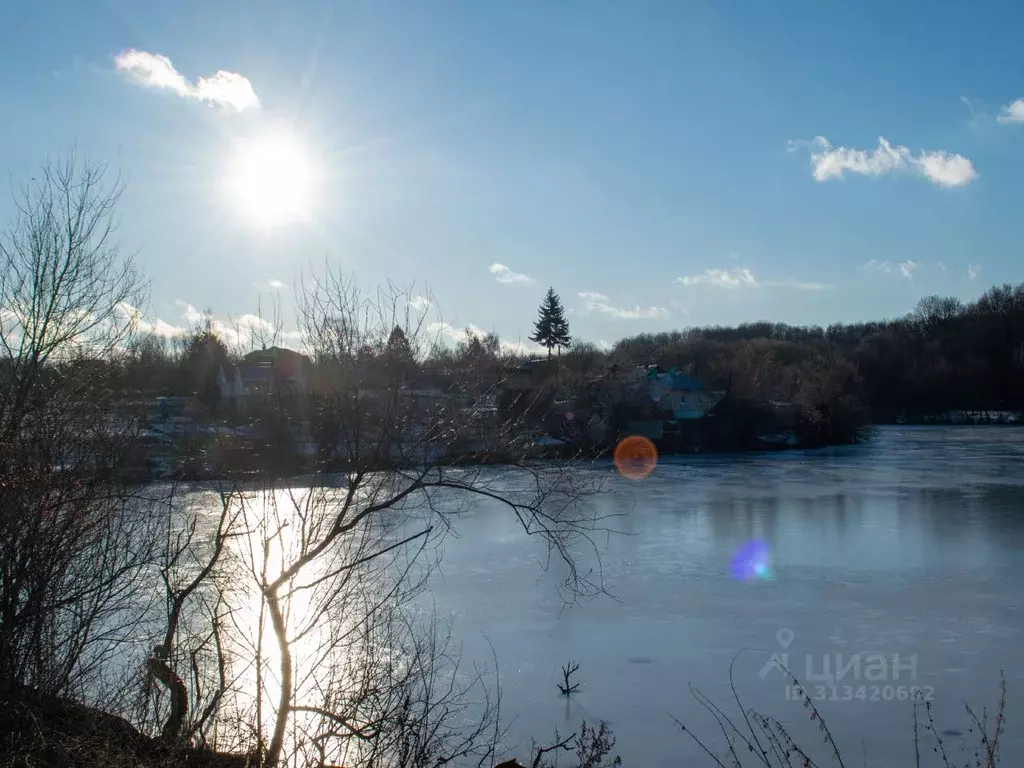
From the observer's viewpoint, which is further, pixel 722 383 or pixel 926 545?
pixel 722 383

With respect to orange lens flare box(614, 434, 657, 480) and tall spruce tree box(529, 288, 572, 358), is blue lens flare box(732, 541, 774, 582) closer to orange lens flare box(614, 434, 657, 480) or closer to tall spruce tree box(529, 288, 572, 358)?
orange lens flare box(614, 434, 657, 480)

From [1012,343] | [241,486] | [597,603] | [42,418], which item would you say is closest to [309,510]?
[241,486]

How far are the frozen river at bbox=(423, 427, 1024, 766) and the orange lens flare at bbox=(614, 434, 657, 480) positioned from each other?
25.4 ft

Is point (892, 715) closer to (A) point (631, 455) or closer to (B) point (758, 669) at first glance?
(B) point (758, 669)

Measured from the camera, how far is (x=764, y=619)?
7762 millimetres

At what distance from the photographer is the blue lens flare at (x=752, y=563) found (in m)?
9.52

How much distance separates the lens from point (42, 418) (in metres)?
4.66

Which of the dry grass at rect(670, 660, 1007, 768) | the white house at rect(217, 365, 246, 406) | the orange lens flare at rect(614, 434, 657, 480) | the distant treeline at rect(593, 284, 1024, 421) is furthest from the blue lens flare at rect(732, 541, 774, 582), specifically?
the distant treeline at rect(593, 284, 1024, 421)

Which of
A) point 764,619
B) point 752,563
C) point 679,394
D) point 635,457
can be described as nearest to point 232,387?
point 764,619

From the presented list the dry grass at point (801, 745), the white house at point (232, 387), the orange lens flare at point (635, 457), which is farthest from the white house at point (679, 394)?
the white house at point (232, 387)

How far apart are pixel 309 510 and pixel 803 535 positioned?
32.2 feet

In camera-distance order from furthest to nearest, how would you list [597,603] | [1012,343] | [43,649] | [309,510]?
[1012,343] → [597,603] → [43,649] → [309,510]

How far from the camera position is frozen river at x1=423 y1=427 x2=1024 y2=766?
571 cm

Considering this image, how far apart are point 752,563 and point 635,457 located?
17.1m
